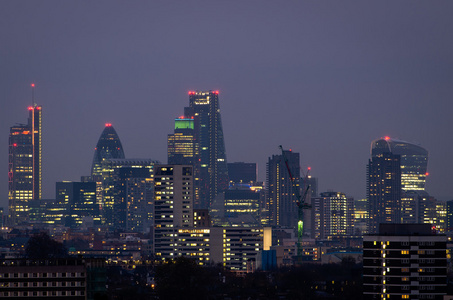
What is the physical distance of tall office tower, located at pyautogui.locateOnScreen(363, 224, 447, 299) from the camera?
167875 millimetres

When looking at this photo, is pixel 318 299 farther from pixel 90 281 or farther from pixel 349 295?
pixel 90 281

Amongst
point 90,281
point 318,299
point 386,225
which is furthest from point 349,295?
point 90,281

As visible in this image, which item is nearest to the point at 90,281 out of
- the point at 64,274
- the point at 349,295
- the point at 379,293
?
the point at 64,274

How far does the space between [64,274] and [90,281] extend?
117 inches

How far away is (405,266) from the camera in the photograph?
169 m

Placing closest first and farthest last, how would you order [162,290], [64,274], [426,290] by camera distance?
[64,274] → [426,290] → [162,290]

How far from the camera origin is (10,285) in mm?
148375

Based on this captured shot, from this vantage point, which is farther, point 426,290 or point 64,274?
point 426,290

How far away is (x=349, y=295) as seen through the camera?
191 meters

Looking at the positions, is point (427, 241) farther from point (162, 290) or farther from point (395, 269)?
point (162, 290)

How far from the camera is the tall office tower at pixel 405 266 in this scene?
167875 mm

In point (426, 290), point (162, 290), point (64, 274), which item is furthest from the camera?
point (162, 290)

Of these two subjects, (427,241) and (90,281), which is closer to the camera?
(90,281)

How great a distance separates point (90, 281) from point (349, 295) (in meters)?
53.4
